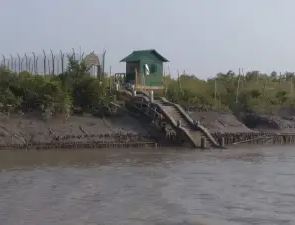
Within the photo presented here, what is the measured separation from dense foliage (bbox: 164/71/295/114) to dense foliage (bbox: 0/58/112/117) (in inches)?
267

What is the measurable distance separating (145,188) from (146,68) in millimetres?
23975

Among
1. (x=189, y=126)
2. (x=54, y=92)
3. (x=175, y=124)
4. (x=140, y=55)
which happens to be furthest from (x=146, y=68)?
(x=54, y=92)

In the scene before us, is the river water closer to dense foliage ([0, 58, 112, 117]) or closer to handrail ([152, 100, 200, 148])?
handrail ([152, 100, 200, 148])

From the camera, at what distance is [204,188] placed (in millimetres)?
19062

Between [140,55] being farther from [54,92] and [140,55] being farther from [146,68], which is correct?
[54,92]

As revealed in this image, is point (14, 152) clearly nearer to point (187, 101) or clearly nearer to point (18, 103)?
point (18, 103)

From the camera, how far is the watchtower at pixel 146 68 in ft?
139

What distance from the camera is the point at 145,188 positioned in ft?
62.4

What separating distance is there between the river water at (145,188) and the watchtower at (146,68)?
44.1ft

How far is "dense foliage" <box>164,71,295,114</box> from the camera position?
42094 mm

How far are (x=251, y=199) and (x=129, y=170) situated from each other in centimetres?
724

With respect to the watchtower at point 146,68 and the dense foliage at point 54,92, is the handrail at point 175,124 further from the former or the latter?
the watchtower at point 146,68

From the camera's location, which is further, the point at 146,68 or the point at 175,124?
the point at 146,68

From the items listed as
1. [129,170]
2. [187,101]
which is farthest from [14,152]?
[187,101]
